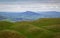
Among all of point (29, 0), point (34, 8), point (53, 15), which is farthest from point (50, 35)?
point (29, 0)

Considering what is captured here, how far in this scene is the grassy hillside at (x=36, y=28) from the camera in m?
2.40

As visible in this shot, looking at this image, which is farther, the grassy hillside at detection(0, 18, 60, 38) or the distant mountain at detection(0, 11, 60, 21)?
the distant mountain at detection(0, 11, 60, 21)

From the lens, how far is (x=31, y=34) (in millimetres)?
2393

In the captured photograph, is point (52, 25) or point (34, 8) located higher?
point (34, 8)

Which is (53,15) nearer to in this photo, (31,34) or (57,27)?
(57,27)

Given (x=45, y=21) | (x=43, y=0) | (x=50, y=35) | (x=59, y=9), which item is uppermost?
(x=43, y=0)

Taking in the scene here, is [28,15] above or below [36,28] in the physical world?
above

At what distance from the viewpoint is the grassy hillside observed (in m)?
2.40

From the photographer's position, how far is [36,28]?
2.45m

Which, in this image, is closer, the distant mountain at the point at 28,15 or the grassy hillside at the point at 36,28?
the grassy hillside at the point at 36,28

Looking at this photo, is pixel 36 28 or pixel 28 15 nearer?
pixel 36 28

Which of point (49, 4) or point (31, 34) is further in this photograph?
point (49, 4)

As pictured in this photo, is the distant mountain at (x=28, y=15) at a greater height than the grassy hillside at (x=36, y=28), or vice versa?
the distant mountain at (x=28, y=15)

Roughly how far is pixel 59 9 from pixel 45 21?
351 millimetres
